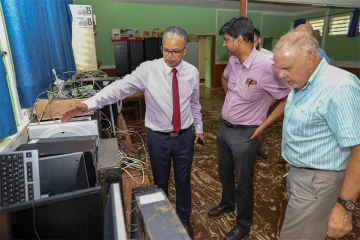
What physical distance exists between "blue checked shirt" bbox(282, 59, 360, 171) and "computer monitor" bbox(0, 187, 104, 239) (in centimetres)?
88

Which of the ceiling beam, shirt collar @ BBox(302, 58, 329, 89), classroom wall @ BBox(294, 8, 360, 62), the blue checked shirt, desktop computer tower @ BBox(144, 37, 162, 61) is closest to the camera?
the blue checked shirt

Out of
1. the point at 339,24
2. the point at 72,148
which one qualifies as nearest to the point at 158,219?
the point at 72,148

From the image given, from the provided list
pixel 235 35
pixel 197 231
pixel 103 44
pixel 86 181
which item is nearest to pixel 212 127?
pixel 197 231

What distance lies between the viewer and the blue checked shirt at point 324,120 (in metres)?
0.89

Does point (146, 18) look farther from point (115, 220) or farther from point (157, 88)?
point (115, 220)

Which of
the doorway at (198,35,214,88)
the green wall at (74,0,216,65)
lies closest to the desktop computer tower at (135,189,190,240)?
the green wall at (74,0,216,65)

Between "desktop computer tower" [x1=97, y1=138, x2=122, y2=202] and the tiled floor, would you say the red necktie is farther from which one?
the tiled floor

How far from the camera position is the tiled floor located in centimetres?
→ 183

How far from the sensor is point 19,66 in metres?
1.56

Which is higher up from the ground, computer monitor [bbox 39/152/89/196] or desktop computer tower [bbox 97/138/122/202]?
computer monitor [bbox 39/152/89/196]

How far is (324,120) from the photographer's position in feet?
3.17

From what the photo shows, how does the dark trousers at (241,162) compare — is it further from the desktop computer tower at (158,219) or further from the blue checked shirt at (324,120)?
the desktop computer tower at (158,219)

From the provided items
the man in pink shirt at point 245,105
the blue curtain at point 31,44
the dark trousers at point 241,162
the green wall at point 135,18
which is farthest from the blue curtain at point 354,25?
the blue curtain at point 31,44

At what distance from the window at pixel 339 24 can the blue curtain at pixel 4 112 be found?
8.64 meters
